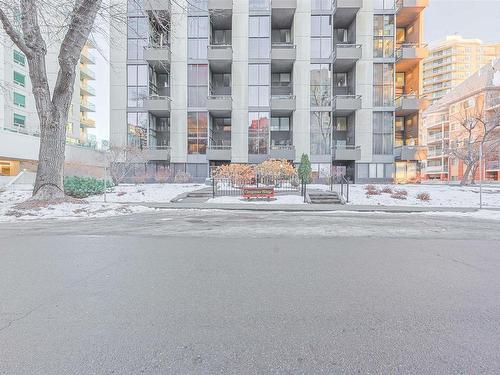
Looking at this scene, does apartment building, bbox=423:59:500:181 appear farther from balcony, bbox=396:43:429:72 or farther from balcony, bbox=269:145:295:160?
balcony, bbox=269:145:295:160

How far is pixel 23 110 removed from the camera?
42031mm

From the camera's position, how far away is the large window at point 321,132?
32.1 metres

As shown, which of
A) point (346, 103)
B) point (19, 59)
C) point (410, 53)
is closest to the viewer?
point (346, 103)

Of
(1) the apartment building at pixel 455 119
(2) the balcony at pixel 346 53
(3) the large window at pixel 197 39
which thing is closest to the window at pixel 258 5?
(3) the large window at pixel 197 39

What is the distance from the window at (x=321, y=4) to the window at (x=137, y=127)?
71.0 ft

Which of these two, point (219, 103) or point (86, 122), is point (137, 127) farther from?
point (86, 122)

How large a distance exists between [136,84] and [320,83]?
19.9 m

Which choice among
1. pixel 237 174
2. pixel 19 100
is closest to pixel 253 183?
pixel 237 174

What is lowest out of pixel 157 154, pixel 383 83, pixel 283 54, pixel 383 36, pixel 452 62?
pixel 157 154

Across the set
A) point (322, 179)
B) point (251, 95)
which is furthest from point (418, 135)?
point (251, 95)

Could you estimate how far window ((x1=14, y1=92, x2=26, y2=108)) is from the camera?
4085 centimetres

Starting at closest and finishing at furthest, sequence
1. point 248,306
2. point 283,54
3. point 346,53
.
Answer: point 248,306 < point 346,53 < point 283,54

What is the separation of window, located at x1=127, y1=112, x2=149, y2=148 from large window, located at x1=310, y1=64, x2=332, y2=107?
18.3m

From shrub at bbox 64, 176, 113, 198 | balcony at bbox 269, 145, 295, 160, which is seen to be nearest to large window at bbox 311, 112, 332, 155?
balcony at bbox 269, 145, 295, 160
